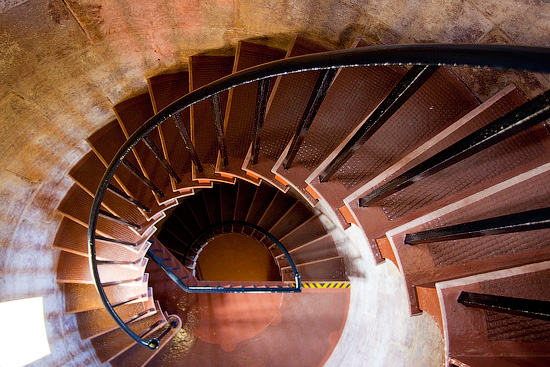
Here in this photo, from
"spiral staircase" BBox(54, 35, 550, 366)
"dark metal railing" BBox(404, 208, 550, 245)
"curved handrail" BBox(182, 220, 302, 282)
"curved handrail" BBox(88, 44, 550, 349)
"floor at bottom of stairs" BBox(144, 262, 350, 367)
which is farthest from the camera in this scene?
"floor at bottom of stairs" BBox(144, 262, 350, 367)

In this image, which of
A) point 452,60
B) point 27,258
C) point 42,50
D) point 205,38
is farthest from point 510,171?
point 27,258

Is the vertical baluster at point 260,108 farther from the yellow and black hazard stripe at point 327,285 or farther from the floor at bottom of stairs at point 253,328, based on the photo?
the floor at bottom of stairs at point 253,328

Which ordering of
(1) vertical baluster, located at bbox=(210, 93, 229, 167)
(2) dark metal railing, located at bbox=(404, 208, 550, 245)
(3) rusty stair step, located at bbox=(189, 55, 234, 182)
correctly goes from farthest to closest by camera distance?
(3) rusty stair step, located at bbox=(189, 55, 234, 182), (1) vertical baluster, located at bbox=(210, 93, 229, 167), (2) dark metal railing, located at bbox=(404, 208, 550, 245)

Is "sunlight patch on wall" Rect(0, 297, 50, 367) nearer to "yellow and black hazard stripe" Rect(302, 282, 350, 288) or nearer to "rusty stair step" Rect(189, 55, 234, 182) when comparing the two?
"rusty stair step" Rect(189, 55, 234, 182)

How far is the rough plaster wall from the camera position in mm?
2227

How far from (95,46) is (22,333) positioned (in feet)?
11.2

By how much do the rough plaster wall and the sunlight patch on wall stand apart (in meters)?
0.12

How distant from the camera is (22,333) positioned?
149 inches

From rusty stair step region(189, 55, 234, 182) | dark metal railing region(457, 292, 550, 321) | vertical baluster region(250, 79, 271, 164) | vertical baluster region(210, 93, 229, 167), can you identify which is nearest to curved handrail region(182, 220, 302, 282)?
rusty stair step region(189, 55, 234, 182)

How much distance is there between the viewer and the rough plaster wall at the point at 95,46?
2.23 metres

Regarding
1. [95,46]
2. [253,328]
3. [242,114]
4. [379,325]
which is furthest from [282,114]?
[253,328]

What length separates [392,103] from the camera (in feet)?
5.21

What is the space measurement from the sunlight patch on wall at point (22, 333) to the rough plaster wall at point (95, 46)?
119 millimetres

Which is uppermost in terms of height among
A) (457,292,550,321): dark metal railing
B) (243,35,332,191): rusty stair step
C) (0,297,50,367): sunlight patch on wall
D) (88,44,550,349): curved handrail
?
(243,35,332,191): rusty stair step
